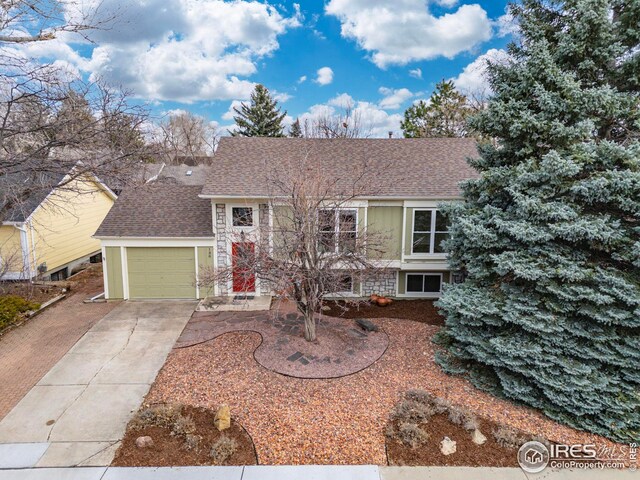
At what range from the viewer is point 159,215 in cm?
1165

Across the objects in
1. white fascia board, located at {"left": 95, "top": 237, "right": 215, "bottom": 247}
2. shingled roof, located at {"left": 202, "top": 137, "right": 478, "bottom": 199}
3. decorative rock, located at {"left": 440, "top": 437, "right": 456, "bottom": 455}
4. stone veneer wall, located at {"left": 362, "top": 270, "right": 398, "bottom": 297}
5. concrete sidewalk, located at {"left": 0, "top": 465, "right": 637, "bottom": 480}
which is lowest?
concrete sidewalk, located at {"left": 0, "top": 465, "right": 637, "bottom": 480}

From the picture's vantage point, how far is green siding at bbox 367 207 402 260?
10.9 meters

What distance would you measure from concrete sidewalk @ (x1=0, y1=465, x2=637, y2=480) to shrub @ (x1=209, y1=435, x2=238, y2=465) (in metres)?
0.14

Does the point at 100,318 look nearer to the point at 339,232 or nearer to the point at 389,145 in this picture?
the point at 339,232

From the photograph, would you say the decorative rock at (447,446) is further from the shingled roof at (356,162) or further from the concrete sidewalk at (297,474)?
the shingled roof at (356,162)

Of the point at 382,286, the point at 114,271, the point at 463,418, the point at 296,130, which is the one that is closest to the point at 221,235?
the point at 114,271

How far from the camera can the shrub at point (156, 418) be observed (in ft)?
17.2

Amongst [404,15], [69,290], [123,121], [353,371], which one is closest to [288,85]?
[404,15]

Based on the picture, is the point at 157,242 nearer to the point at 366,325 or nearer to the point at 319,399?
the point at 366,325

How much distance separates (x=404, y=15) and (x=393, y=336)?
11668 mm

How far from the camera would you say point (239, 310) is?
10109 millimetres

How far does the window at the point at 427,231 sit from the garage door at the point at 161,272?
743 centimetres

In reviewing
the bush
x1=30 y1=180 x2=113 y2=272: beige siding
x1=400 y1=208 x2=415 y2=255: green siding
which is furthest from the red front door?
x1=30 y1=180 x2=113 y2=272: beige siding

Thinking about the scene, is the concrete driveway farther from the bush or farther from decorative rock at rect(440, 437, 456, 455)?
decorative rock at rect(440, 437, 456, 455)
